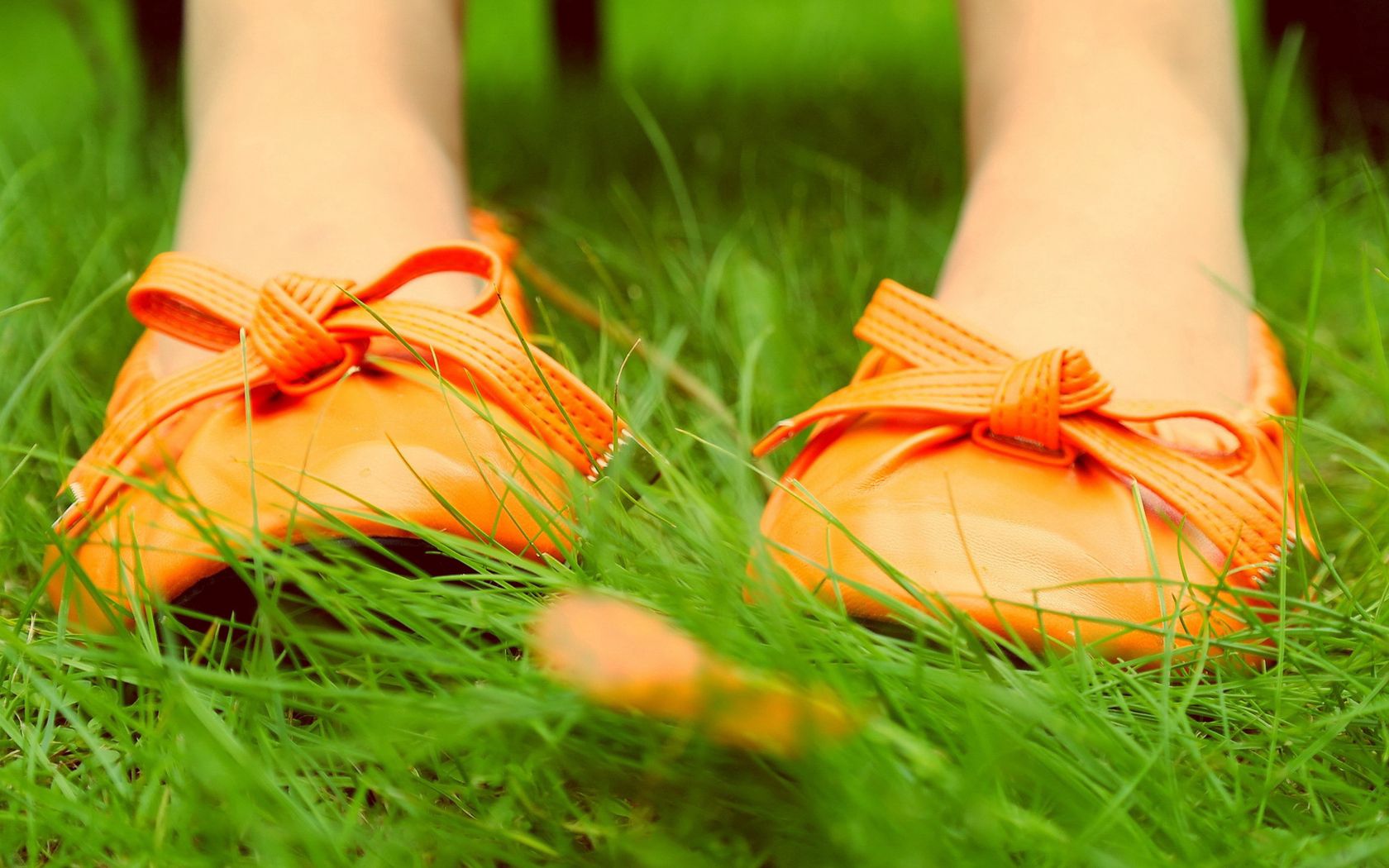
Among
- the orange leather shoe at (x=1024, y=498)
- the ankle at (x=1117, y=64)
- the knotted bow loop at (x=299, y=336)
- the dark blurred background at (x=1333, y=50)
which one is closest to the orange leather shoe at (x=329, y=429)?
the knotted bow loop at (x=299, y=336)

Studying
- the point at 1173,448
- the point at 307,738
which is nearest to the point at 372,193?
the point at 307,738

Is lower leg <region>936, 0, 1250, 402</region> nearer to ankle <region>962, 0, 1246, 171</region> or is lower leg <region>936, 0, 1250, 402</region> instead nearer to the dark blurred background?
ankle <region>962, 0, 1246, 171</region>

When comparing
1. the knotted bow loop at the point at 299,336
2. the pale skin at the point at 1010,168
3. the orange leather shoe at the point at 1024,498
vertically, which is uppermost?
the pale skin at the point at 1010,168

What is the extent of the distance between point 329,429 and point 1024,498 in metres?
0.36

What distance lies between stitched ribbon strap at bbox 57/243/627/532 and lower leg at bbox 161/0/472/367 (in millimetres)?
65

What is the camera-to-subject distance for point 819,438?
0.64 m

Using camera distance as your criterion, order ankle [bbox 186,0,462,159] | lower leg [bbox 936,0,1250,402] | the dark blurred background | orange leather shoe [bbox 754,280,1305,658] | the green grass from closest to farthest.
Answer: the green grass
orange leather shoe [bbox 754,280,1305,658]
lower leg [bbox 936,0,1250,402]
ankle [bbox 186,0,462,159]
the dark blurred background

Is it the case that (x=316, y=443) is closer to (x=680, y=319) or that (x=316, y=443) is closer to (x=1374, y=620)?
(x=680, y=319)

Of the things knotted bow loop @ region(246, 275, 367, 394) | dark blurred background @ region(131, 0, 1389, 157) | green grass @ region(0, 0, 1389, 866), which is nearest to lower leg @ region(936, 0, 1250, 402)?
green grass @ region(0, 0, 1389, 866)

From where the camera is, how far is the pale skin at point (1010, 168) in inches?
26.7

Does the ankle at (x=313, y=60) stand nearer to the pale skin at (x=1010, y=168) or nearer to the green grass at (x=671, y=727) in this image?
the pale skin at (x=1010, y=168)

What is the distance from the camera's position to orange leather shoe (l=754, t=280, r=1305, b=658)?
1.67ft

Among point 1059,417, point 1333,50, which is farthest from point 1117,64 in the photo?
point 1333,50

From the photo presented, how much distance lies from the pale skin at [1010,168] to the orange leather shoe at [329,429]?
7cm
